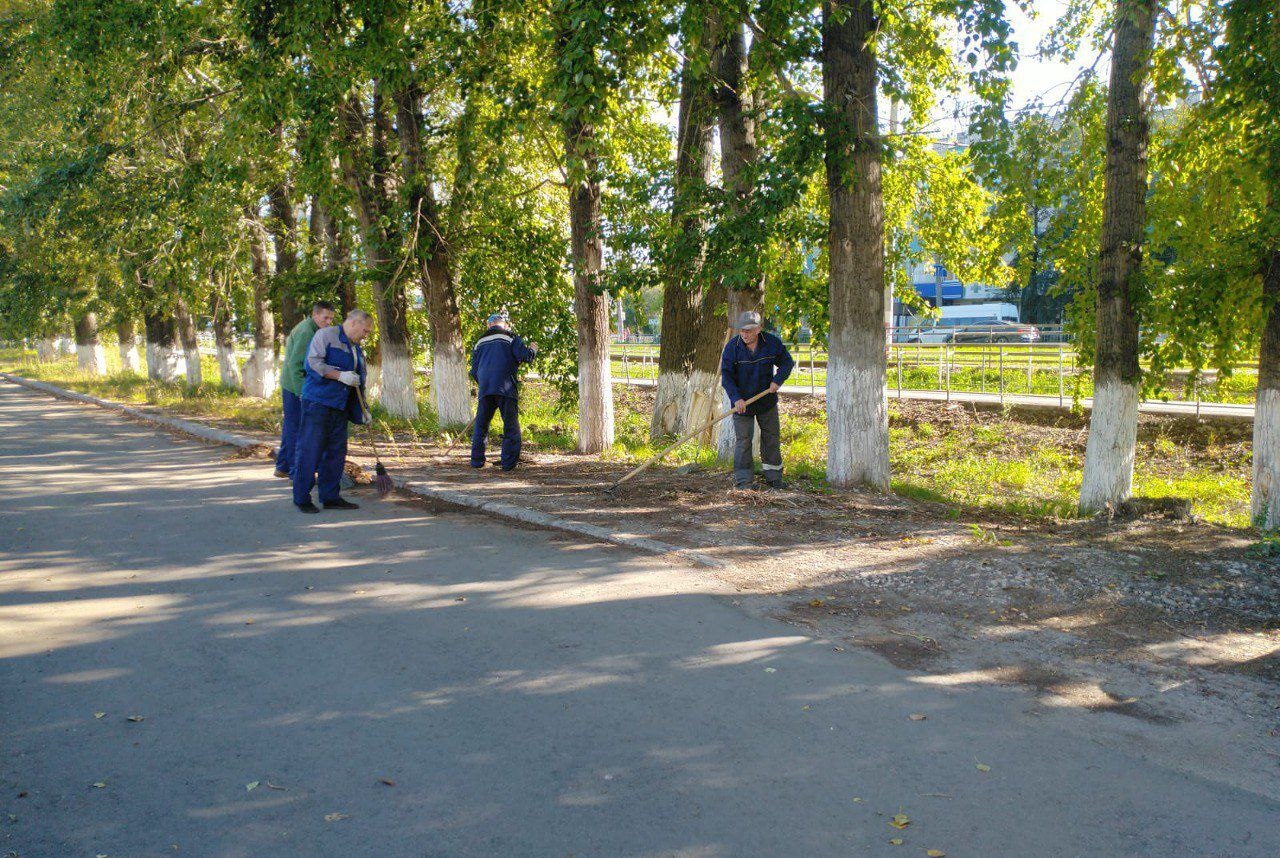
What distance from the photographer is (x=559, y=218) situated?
61.4 ft

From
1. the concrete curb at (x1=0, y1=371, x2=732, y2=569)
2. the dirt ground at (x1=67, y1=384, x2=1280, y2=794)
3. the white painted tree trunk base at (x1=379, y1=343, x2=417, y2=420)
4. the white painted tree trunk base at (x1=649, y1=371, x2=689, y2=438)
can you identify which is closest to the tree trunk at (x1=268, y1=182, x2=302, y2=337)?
the white painted tree trunk base at (x1=379, y1=343, x2=417, y2=420)

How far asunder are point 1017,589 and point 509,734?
3.63 meters

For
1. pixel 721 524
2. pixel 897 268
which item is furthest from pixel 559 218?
pixel 721 524

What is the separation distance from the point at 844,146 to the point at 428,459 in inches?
267

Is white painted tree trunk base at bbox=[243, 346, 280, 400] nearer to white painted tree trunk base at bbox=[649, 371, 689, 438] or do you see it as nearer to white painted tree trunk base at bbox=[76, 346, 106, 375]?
white painted tree trunk base at bbox=[649, 371, 689, 438]

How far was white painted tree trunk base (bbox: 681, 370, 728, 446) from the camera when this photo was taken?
1412 centimetres

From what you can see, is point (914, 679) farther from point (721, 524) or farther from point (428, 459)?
point (428, 459)

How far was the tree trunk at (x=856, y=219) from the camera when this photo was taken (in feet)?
30.5

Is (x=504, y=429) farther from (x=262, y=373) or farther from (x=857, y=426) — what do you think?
(x=262, y=373)

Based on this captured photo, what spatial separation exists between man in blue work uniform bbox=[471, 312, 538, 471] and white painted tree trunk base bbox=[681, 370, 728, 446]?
125 inches

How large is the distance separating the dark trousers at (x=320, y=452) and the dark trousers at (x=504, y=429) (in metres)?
2.52

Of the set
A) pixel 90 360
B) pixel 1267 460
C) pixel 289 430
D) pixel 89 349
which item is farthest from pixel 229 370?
pixel 1267 460

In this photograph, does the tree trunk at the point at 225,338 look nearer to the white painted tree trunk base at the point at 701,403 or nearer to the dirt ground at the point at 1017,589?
the white painted tree trunk base at the point at 701,403

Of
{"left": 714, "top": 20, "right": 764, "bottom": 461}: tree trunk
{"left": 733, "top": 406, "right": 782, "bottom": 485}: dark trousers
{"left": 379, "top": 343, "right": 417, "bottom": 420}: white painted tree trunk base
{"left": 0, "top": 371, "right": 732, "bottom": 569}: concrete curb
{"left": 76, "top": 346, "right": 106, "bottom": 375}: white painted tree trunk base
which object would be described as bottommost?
{"left": 0, "top": 371, "right": 732, "bottom": 569}: concrete curb
